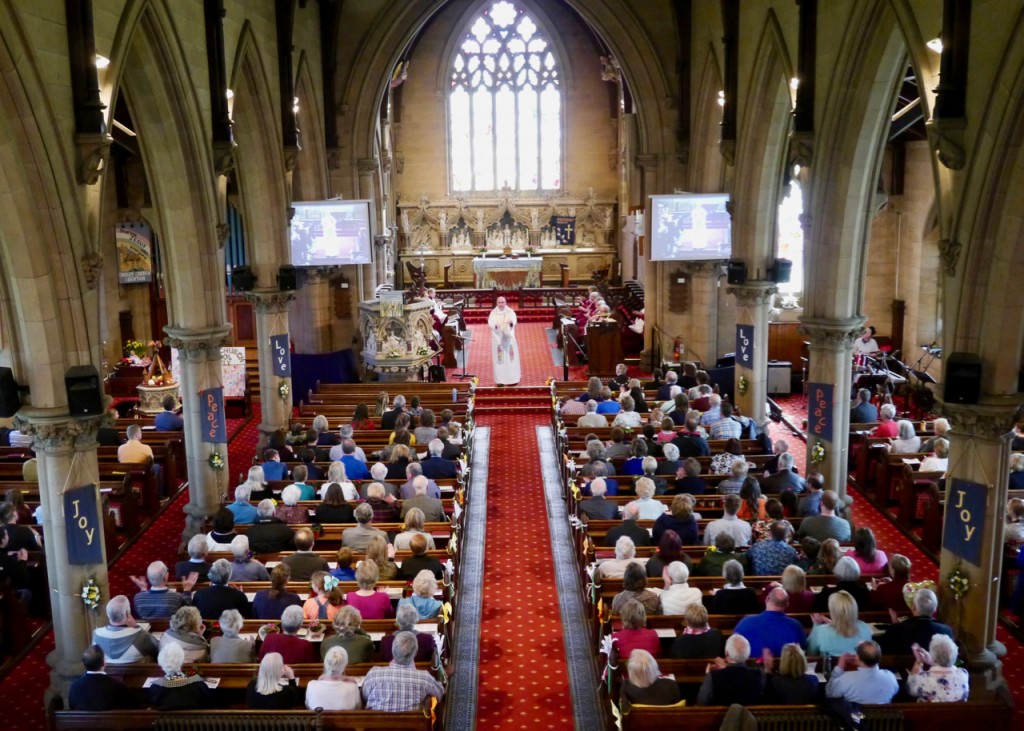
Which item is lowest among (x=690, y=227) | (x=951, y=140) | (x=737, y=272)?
(x=737, y=272)

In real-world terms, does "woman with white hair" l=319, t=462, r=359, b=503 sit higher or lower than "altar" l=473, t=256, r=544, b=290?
lower

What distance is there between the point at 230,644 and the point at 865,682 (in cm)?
502

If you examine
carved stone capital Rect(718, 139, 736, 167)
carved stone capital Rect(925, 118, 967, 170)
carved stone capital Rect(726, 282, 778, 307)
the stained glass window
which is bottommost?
carved stone capital Rect(726, 282, 778, 307)

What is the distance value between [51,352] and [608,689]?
6.17 meters

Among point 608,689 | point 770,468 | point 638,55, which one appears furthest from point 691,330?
point 608,689

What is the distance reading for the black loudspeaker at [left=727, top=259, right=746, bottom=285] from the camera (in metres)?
17.9

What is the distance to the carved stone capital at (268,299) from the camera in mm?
18109

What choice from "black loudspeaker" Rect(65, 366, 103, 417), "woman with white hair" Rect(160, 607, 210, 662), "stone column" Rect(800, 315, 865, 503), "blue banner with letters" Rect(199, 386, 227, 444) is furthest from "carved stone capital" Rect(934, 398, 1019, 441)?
"blue banner with letters" Rect(199, 386, 227, 444)

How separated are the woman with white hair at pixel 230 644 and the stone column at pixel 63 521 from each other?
2.43 m

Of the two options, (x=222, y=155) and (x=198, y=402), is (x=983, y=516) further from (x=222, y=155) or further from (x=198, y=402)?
(x=222, y=155)

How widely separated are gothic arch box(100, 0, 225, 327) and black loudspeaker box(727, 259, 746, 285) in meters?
8.75

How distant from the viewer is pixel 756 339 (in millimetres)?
17953

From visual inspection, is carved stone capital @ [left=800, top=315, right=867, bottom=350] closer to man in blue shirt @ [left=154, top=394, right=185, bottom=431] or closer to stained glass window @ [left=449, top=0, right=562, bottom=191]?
man in blue shirt @ [left=154, top=394, right=185, bottom=431]

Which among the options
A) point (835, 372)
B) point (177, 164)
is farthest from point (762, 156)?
point (177, 164)
